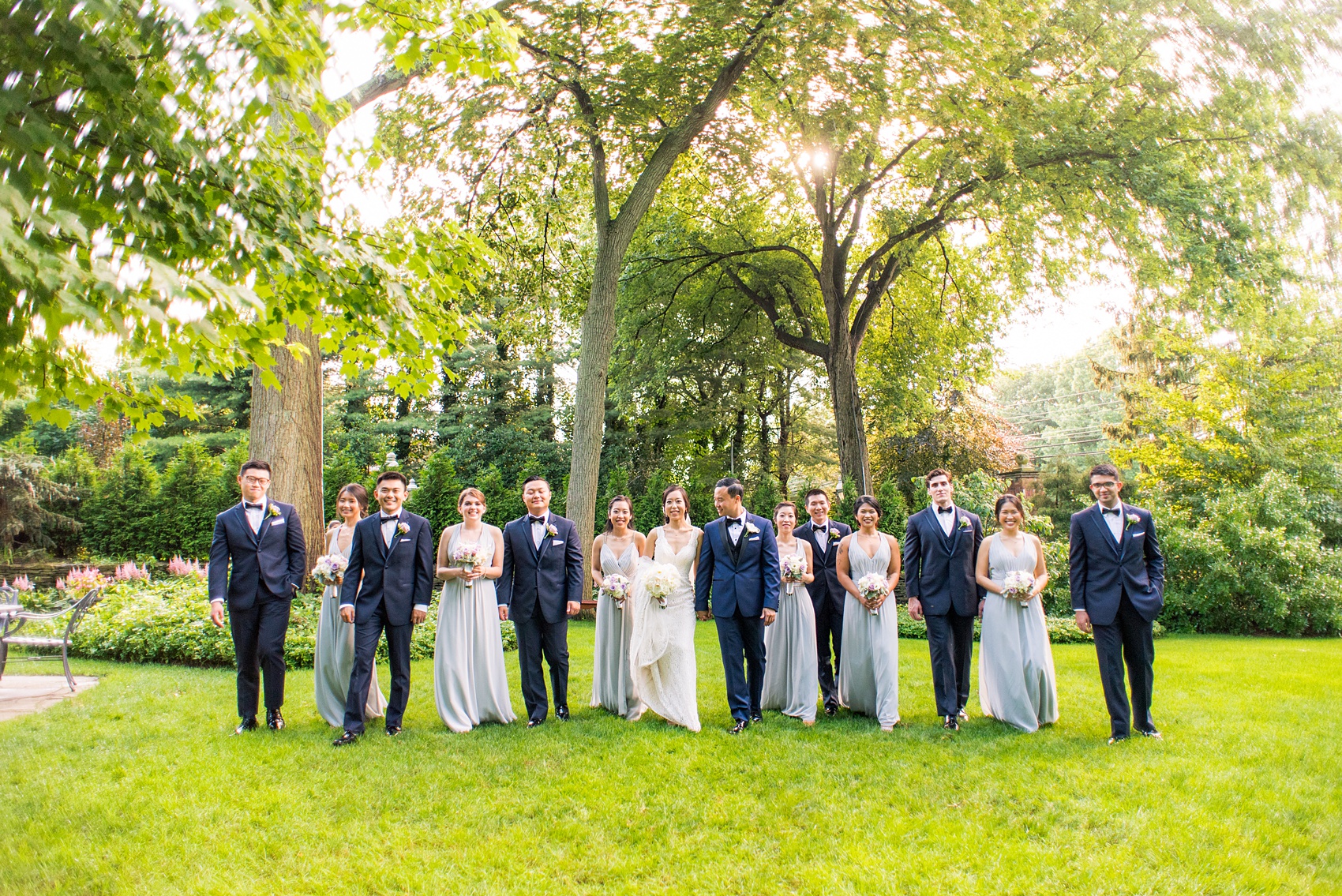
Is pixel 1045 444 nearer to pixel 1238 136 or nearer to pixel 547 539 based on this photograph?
pixel 1238 136

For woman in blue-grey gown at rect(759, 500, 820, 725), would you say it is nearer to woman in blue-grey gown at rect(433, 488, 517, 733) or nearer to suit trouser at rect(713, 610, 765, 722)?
suit trouser at rect(713, 610, 765, 722)

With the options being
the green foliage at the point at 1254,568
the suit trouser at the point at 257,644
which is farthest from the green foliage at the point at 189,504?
the green foliage at the point at 1254,568

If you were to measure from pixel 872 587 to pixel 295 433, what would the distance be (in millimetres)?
7969

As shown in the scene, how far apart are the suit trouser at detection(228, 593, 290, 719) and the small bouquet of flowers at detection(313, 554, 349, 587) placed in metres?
0.39

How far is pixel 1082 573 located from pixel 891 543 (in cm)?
163

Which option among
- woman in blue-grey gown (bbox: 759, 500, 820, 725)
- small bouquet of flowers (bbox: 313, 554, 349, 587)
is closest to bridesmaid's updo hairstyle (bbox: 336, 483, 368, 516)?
small bouquet of flowers (bbox: 313, 554, 349, 587)

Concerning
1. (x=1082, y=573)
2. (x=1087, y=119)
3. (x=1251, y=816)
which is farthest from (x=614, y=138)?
(x=1251, y=816)

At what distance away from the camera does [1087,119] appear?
49.7 ft

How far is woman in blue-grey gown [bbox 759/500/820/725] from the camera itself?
7625mm

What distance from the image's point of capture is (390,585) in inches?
272

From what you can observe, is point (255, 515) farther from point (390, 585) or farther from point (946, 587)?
point (946, 587)

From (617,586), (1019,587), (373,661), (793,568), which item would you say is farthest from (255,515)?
(1019,587)

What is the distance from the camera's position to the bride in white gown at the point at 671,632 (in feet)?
23.7

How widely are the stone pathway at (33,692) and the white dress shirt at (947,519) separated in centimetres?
835
